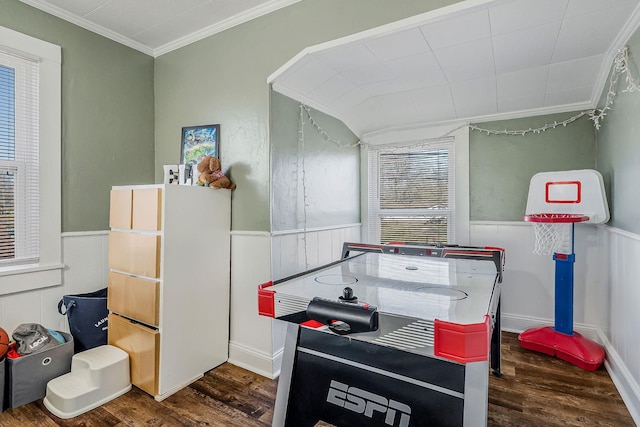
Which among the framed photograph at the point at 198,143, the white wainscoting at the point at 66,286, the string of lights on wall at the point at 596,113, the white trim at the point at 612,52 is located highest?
the white trim at the point at 612,52

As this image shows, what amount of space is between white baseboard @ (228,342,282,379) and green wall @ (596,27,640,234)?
2317 millimetres

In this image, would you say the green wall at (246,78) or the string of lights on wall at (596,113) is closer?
the string of lights on wall at (596,113)

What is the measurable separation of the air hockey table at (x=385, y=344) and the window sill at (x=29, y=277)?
6.40ft

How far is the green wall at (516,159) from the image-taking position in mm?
2732

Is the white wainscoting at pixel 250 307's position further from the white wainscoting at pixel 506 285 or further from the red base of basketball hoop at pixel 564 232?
the red base of basketball hoop at pixel 564 232

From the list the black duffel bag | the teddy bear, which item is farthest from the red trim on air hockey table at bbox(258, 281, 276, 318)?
the black duffel bag

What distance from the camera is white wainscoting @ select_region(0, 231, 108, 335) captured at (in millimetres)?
2213

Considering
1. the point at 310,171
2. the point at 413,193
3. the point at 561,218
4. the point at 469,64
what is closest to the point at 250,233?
the point at 310,171

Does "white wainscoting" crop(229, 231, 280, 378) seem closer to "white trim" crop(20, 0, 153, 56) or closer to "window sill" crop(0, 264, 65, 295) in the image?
"window sill" crop(0, 264, 65, 295)

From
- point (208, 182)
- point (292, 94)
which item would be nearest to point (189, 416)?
point (208, 182)

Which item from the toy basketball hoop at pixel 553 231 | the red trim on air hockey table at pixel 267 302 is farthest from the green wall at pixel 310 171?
the toy basketball hoop at pixel 553 231

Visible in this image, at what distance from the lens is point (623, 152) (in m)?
→ 2.00

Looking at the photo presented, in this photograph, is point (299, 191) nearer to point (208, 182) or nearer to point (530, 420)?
point (208, 182)

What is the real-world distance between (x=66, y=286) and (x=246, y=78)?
2.06m
